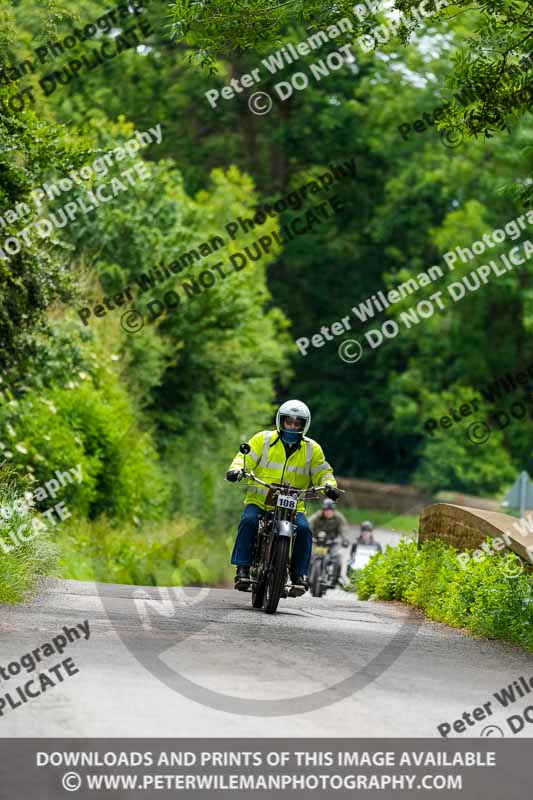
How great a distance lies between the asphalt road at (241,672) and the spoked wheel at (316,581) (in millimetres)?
9493

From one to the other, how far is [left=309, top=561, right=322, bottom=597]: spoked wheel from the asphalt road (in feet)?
31.1

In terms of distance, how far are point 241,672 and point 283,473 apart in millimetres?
4110

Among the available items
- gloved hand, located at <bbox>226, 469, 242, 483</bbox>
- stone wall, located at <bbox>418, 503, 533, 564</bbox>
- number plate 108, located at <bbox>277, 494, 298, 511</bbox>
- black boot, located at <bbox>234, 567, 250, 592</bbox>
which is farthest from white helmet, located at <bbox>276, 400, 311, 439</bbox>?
stone wall, located at <bbox>418, 503, 533, 564</bbox>

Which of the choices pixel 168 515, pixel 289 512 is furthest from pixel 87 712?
pixel 168 515

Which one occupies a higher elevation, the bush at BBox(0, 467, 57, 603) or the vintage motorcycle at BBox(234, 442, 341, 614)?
the bush at BBox(0, 467, 57, 603)

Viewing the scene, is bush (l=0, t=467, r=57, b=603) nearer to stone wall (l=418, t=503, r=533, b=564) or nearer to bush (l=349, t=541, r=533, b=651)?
bush (l=349, t=541, r=533, b=651)

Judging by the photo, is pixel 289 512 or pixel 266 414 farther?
pixel 266 414

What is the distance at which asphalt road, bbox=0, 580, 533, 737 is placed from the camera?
7.75 metres

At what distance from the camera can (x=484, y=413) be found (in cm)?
5447

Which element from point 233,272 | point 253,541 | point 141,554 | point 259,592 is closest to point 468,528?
point 259,592

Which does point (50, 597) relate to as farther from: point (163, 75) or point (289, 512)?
point (163, 75)

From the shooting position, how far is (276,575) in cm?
1274

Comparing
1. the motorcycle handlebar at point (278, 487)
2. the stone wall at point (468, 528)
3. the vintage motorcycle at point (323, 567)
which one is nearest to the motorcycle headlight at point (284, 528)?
the motorcycle handlebar at point (278, 487)
